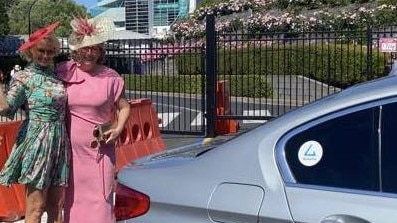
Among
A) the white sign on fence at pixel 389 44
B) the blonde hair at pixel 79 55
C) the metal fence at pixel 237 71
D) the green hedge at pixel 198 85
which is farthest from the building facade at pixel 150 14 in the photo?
the blonde hair at pixel 79 55

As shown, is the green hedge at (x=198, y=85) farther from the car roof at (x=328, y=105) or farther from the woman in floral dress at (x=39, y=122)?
the car roof at (x=328, y=105)

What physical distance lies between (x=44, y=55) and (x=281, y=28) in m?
23.3

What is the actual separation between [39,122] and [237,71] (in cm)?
1374

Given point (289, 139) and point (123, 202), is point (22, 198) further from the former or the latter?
point (289, 139)

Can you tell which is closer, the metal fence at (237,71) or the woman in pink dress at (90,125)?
the woman in pink dress at (90,125)

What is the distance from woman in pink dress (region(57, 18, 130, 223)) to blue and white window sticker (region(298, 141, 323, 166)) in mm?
1794

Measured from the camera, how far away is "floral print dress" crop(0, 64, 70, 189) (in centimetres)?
483

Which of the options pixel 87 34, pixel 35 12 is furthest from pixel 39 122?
pixel 35 12

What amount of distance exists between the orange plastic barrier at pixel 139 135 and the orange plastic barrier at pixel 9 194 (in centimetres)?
171

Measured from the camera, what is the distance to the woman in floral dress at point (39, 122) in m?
4.82

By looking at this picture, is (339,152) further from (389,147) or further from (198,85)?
(198,85)

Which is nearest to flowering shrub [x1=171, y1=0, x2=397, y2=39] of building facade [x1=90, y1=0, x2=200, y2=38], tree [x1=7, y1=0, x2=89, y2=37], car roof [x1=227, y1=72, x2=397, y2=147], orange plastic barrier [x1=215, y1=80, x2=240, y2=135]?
orange plastic barrier [x1=215, y1=80, x2=240, y2=135]

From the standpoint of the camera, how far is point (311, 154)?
3066 millimetres

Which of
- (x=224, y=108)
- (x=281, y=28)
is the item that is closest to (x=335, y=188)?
(x=224, y=108)
